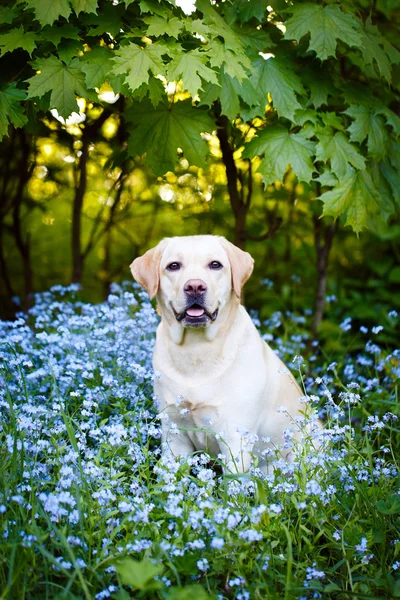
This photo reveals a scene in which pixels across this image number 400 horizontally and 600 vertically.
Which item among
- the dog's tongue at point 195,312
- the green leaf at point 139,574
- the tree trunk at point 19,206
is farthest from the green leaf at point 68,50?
the green leaf at point 139,574

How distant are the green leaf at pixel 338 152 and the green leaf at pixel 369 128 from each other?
2.4 inches

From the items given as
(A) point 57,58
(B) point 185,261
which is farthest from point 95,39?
(B) point 185,261

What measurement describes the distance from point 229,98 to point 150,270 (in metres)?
1.06

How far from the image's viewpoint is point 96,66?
10.2 feet

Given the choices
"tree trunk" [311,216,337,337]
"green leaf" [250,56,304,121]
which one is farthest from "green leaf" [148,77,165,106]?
"tree trunk" [311,216,337,337]

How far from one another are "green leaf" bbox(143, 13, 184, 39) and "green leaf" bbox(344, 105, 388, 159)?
3.56 ft

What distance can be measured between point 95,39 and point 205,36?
0.58 meters

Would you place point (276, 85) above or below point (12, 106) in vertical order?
above

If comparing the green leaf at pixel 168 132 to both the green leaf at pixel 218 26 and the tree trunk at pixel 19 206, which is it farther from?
the tree trunk at pixel 19 206

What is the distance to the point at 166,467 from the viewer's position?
2.59m

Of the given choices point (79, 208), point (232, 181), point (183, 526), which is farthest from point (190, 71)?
point (79, 208)

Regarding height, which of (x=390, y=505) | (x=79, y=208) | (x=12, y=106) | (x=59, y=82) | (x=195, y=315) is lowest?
(x=390, y=505)

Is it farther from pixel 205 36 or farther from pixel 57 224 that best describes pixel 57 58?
pixel 57 224

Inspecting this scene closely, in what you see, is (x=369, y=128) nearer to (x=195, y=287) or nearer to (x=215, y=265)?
(x=215, y=265)
